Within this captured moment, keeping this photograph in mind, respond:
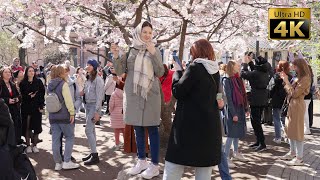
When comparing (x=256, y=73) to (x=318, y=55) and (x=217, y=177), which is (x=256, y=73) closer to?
(x=217, y=177)

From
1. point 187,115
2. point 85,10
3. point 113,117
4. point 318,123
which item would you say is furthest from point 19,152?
point 318,123

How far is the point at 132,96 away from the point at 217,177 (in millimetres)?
1970

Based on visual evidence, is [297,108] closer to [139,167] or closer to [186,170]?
[186,170]

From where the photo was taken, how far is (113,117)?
8.89 m

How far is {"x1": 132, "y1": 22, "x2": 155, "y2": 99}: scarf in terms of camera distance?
207 inches

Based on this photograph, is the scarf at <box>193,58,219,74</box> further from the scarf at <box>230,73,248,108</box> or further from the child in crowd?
the child in crowd

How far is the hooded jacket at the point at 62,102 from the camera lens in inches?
272

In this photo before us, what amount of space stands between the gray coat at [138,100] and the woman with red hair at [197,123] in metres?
1.19

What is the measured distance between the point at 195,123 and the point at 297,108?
3.89 metres

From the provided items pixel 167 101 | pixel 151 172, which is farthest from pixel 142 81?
pixel 167 101

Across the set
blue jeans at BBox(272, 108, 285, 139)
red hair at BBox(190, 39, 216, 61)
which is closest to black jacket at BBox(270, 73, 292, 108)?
blue jeans at BBox(272, 108, 285, 139)

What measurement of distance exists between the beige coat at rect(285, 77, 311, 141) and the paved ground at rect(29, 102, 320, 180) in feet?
1.88

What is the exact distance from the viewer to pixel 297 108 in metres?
7.30

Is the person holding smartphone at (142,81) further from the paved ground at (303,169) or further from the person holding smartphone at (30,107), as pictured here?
the person holding smartphone at (30,107)
